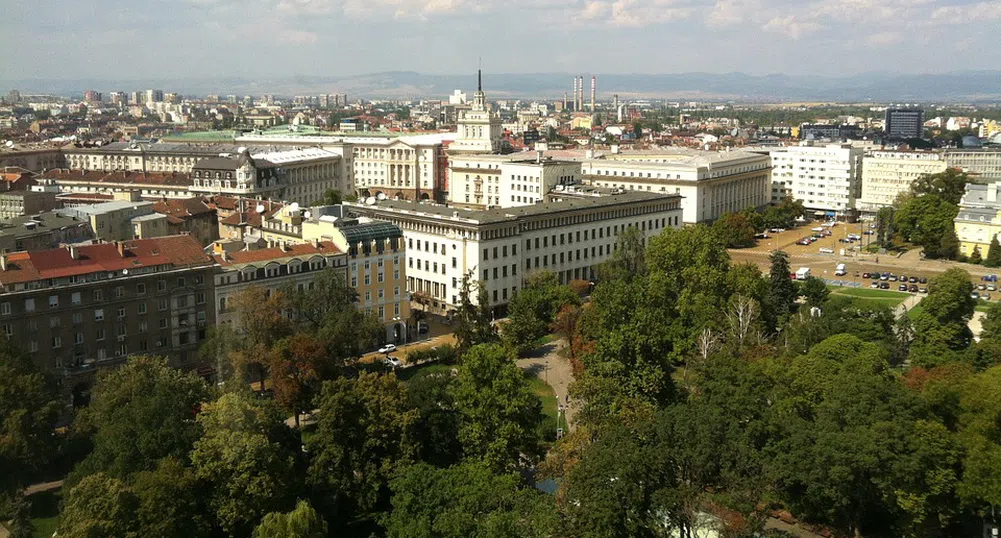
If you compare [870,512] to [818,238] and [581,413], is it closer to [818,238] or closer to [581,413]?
[581,413]

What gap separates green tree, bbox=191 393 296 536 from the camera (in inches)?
964

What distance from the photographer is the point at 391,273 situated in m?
44.8

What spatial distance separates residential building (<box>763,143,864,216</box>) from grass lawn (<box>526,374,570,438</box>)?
61032 millimetres

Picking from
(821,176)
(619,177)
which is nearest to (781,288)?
(619,177)

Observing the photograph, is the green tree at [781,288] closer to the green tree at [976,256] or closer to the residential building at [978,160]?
the green tree at [976,256]

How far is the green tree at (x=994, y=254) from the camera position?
2500 inches

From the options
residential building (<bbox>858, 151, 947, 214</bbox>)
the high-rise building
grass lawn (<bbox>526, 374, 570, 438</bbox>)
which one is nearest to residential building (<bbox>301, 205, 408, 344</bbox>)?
grass lawn (<bbox>526, 374, 570, 438</bbox>)

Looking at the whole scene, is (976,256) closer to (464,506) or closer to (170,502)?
(464,506)

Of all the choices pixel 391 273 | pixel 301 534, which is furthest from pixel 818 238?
pixel 301 534

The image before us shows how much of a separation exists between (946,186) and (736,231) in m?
18.0

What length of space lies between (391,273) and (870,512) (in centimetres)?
2515

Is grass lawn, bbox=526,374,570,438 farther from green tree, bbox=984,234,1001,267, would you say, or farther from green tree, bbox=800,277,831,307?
green tree, bbox=984,234,1001,267

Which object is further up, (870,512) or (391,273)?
(391,273)

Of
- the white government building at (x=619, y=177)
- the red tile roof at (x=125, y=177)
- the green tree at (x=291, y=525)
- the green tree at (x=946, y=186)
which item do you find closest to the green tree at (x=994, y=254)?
the green tree at (x=946, y=186)
